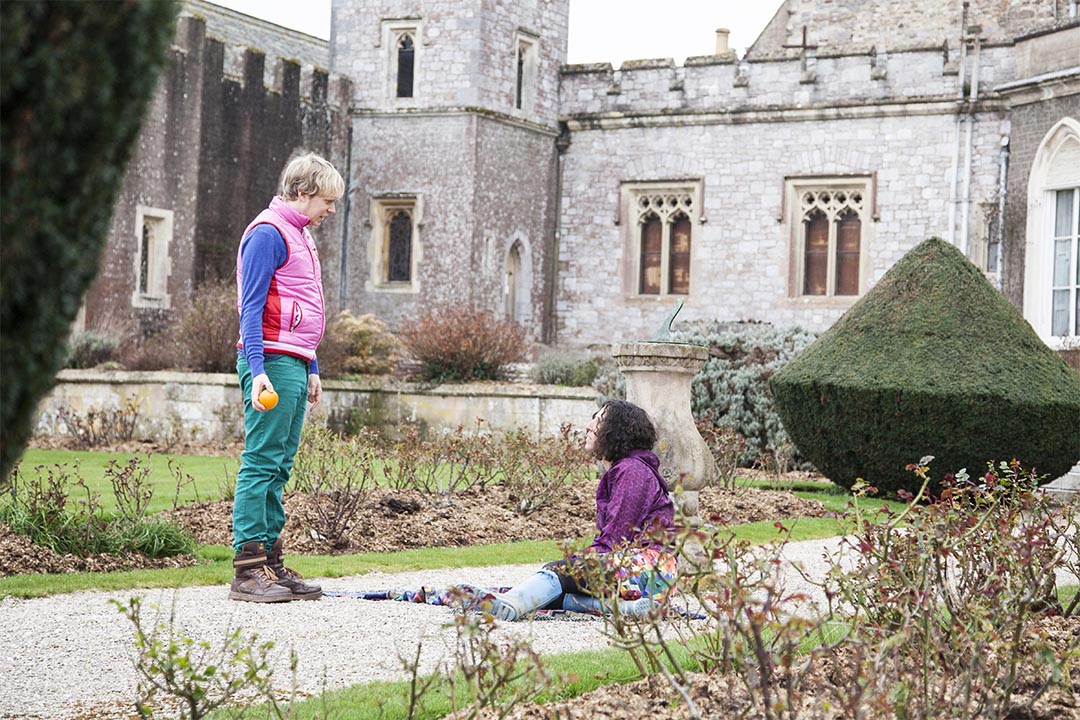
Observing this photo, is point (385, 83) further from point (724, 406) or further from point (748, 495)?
point (748, 495)

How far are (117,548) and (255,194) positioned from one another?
13.9 m

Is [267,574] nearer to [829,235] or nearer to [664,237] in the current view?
[829,235]

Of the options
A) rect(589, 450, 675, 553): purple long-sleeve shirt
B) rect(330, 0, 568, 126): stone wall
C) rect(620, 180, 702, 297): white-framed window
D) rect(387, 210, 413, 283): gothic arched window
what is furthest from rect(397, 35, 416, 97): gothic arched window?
rect(589, 450, 675, 553): purple long-sleeve shirt

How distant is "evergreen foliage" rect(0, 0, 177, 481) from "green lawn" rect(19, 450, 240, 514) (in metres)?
6.73

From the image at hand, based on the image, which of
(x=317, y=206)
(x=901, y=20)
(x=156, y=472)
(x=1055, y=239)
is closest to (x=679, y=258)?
(x=1055, y=239)

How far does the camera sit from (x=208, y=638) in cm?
491

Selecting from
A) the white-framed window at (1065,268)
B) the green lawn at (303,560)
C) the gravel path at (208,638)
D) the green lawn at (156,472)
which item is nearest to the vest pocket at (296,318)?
the gravel path at (208,638)

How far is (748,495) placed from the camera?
1094 cm

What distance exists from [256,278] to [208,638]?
157 cm

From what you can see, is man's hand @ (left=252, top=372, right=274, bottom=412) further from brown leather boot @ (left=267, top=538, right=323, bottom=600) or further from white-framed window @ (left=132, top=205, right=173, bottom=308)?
white-framed window @ (left=132, top=205, right=173, bottom=308)

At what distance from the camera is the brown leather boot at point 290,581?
582cm

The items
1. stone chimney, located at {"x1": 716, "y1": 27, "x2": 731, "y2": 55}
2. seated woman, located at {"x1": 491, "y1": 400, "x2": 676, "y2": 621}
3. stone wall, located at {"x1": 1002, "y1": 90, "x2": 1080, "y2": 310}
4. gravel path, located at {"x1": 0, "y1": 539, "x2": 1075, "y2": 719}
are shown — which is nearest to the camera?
gravel path, located at {"x1": 0, "y1": 539, "x2": 1075, "y2": 719}

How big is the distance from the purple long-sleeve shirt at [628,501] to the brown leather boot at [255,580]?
1.32 meters

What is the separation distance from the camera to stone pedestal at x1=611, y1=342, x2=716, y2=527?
7.31 meters
